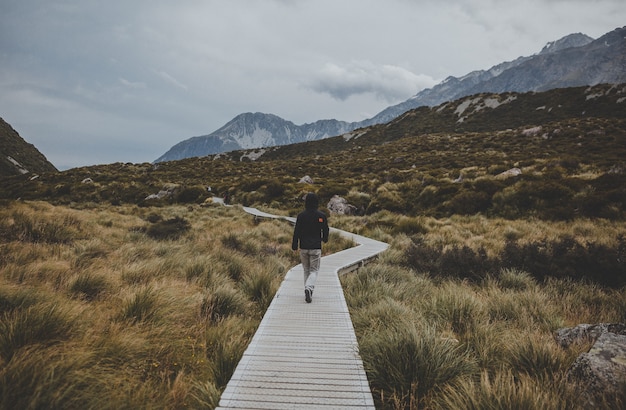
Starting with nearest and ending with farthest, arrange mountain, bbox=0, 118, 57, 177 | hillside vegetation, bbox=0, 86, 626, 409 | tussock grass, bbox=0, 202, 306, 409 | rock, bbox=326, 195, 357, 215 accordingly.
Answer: tussock grass, bbox=0, 202, 306, 409
hillside vegetation, bbox=0, 86, 626, 409
rock, bbox=326, 195, 357, 215
mountain, bbox=0, 118, 57, 177

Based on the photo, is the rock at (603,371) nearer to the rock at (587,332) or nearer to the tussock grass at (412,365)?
the rock at (587,332)

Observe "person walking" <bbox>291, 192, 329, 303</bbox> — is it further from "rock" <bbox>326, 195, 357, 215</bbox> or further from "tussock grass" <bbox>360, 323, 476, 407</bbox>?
"rock" <bbox>326, 195, 357, 215</bbox>

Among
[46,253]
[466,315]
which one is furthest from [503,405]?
[46,253]

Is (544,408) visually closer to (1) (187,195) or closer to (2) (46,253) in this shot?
(2) (46,253)

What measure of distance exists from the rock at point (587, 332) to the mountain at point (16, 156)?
87.9 m

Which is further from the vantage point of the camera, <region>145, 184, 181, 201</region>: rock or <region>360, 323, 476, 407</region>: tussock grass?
<region>145, 184, 181, 201</region>: rock

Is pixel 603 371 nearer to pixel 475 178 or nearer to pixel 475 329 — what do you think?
pixel 475 329

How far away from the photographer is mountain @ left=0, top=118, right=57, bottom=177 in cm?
6601

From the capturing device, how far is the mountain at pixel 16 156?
66.0 meters

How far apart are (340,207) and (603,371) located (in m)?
19.2

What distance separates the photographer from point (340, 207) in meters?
21.8

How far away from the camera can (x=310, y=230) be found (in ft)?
18.9

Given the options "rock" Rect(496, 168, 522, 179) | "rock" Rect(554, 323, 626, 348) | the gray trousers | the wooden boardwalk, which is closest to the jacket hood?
the gray trousers

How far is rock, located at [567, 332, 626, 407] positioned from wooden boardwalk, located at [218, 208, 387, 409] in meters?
1.82
